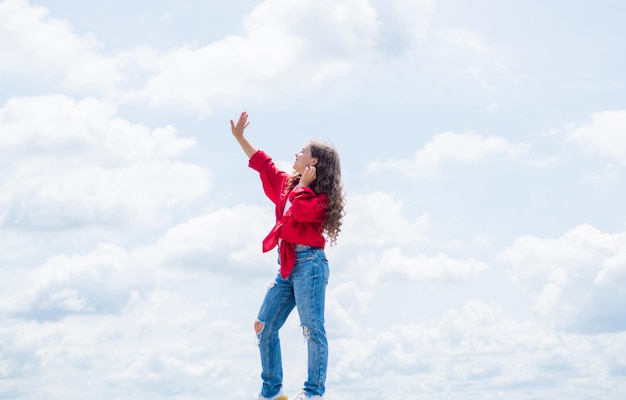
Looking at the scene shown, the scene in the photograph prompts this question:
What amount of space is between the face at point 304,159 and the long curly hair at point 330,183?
0.17ft

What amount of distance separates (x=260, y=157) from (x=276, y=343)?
294 cm

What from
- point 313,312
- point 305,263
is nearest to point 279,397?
point 313,312

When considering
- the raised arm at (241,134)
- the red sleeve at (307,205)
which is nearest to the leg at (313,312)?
the red sleeve at (307,205)

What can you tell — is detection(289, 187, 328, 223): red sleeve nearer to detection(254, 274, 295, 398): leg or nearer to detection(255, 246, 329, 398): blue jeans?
detection(255, 246, 329, 398): blue jeans


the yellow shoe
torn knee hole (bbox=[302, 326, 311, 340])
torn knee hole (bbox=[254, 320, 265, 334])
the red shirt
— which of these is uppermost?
the red shirt

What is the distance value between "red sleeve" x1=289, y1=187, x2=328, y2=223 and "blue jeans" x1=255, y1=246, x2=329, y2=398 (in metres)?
0.44

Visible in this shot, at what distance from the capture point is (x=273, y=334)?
32.2 ft

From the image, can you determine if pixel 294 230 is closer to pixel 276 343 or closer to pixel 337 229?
pixel 337 229

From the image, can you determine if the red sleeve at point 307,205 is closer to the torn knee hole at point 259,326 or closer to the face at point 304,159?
the face at point 304,159

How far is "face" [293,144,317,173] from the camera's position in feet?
32.6

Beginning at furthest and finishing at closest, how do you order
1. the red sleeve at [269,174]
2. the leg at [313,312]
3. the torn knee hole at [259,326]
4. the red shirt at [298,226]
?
1. the red sleeve at [269,174]
2. the torn knee hole at [259,326]
3. the red shirt at [298,226]
4. the leg at [313,312]

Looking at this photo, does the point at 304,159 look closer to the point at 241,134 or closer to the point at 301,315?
the point at 241,134

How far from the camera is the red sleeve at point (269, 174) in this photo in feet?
34.9

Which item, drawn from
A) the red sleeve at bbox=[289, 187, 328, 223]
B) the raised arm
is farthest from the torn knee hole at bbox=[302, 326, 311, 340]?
the raised arm
